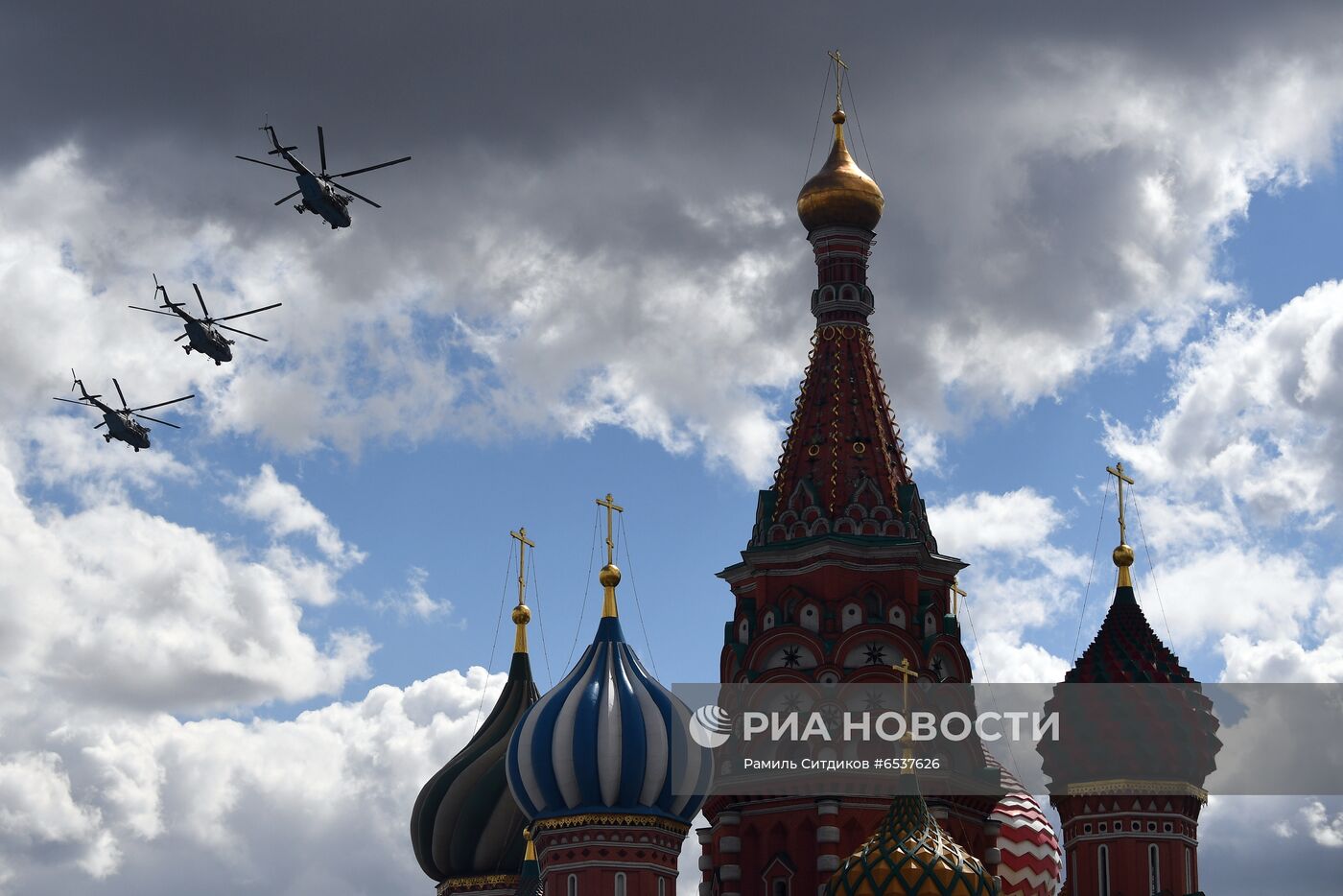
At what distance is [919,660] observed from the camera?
60469mm

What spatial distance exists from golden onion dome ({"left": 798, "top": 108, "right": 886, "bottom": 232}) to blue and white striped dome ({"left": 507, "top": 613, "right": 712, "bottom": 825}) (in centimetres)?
1125

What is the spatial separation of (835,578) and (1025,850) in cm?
644

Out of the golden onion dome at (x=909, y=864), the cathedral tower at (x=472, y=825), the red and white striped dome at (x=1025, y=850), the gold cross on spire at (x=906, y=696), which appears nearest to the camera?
the golden onion dome at (x=909, y=864)

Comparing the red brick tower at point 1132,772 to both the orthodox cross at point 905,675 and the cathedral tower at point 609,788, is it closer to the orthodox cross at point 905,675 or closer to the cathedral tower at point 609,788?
the orthodox cross at point 905,675

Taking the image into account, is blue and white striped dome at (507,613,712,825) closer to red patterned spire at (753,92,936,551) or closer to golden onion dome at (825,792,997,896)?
golden onion dome at (825,792,997,896)

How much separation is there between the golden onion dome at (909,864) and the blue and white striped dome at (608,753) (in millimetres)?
3808

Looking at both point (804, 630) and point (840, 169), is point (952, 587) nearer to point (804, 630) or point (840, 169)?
point (804, 630)

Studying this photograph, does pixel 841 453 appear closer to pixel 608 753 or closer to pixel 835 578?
pixel 835 578

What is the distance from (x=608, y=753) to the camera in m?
57.3

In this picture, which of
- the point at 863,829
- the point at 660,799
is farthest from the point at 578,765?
the point at 863,829

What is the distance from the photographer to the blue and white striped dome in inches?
2254

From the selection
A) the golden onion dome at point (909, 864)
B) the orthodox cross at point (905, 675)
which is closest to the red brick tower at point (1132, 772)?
the orthodox cross at point (905, 675)

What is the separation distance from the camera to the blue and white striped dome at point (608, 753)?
188ft

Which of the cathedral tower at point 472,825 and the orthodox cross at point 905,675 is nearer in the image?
the orthodox cross at point 905,675
